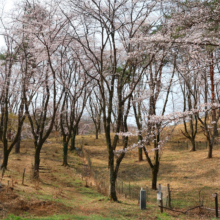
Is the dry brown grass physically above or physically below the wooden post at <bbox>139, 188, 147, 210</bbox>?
below

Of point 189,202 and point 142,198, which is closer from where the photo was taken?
point 142,198

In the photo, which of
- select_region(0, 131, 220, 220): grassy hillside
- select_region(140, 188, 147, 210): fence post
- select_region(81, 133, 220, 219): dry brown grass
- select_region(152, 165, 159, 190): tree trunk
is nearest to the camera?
select_region(0, 131, 220, 220): grassy hillside

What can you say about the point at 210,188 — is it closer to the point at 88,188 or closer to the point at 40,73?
the point at 88,188

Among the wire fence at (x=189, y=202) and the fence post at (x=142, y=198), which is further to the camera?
the fence post at (x=142, y=198)

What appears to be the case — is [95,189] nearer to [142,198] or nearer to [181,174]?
[142,198]

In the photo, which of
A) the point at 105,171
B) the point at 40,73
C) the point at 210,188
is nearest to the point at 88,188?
the point at 105,171

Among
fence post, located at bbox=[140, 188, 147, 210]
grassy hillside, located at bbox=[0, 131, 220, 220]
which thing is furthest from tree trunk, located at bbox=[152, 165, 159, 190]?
fence post, located at bbox=[140, 188, 147, 210]

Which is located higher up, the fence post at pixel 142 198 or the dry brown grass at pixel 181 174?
the fence post at pixel 142 198

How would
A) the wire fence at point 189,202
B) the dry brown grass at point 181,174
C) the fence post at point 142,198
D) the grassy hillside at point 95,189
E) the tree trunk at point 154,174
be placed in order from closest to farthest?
the grassy hillside at point 95,189
the wire fence at point 189,202
the fence post at point 142,198
the dry brown grass at point 181,174
the tree trunk at point 154,174

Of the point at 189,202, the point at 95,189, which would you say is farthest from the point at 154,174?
the point at 95,189

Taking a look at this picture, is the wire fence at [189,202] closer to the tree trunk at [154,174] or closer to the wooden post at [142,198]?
the wooden post at [142,198]

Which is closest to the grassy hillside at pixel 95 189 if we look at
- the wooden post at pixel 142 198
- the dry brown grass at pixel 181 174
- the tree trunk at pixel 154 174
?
the dry brown grass at pixel 181 174

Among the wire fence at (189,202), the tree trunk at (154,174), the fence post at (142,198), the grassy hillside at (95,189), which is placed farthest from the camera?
the tree trunk at (154,174)

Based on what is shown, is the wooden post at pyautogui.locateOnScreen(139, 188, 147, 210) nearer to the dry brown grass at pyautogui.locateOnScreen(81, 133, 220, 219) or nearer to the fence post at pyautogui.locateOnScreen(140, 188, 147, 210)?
the fence post at pyautogui.locateOnScreen(140, 188, 147, 210)
